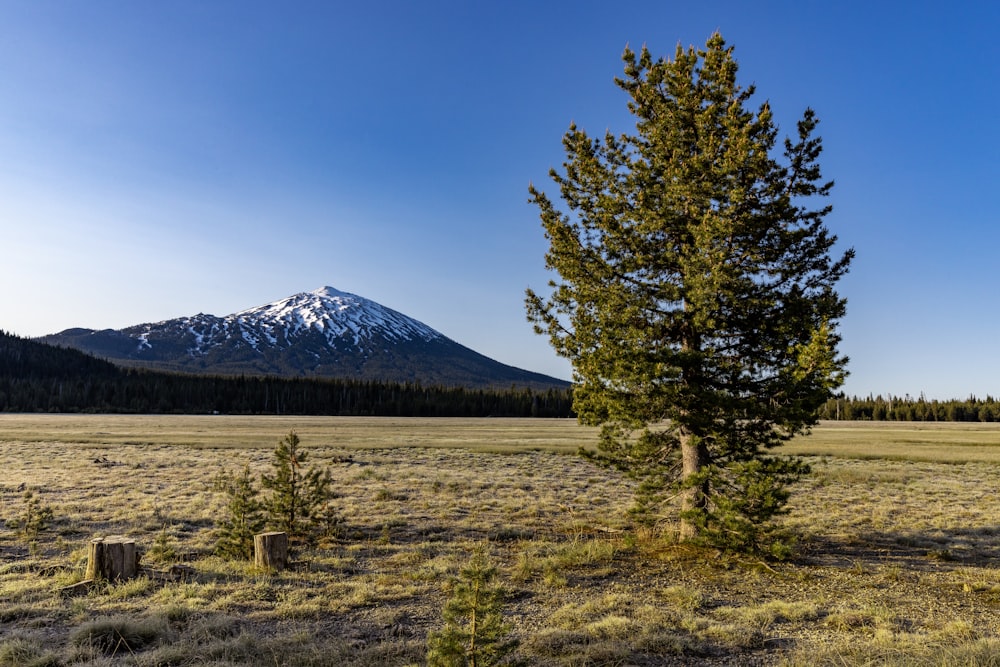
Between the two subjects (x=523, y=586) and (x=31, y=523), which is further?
(x=31, y=523)

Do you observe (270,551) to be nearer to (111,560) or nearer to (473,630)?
(111,560)

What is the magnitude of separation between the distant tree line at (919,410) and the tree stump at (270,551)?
149995 mm

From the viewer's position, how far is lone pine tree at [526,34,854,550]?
10.5 metres

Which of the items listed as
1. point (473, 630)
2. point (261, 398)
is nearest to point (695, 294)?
point (473, 630)

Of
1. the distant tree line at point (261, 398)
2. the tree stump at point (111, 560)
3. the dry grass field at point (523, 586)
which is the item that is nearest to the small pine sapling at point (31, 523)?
the dry grass field at point (523, 586)

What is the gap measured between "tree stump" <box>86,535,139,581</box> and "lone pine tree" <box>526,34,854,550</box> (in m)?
8.81

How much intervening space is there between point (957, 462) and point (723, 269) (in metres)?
34.8

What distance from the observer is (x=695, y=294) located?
10.1 meters

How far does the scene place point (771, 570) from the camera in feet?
34.4

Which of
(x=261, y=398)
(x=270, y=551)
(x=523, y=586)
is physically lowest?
(x=261, y=398)

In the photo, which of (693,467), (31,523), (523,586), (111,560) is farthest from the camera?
(31,523)

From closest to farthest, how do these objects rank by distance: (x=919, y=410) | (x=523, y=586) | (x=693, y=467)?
(x=523, y=586) → (x=693, y=467) → (x=919, y=410)

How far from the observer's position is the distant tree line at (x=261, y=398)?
136 m

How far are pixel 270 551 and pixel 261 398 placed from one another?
5805 inches
